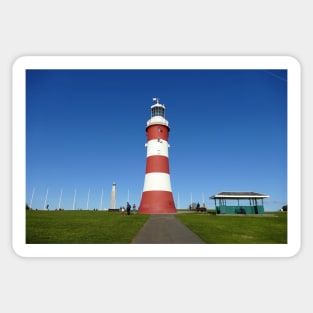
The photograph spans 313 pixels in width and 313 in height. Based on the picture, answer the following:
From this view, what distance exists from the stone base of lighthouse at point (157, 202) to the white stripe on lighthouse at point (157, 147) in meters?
2.19

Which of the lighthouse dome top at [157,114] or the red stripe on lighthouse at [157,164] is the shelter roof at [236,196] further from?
the lighthouse dome top at [157,114]

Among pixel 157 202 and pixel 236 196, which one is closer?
pixel 157 202

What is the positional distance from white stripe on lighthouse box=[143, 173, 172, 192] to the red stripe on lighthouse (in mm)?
230

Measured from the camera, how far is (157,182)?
13.8 meters

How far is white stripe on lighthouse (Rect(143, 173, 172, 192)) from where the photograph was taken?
543 inches

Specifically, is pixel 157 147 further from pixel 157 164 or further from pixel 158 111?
pixel 158 111

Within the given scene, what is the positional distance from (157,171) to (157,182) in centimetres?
61

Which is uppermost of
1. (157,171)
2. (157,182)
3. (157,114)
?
(157,114)

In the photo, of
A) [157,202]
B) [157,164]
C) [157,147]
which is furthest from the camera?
[157,147]

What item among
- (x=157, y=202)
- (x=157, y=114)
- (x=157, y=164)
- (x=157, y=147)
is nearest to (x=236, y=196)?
(x=157, y=202)
